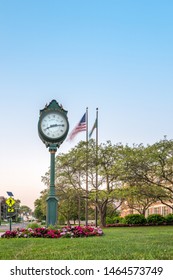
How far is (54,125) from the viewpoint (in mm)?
21922

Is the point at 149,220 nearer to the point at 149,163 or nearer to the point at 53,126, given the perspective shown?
the point at 149,163

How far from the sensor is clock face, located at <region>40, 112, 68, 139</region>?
855 inches

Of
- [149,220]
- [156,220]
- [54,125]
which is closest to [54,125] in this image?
[54,125]

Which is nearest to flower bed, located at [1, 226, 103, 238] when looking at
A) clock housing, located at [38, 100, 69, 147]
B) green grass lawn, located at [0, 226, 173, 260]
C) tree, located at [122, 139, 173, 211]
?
clock housing, located at [38, 100, 69, 147]

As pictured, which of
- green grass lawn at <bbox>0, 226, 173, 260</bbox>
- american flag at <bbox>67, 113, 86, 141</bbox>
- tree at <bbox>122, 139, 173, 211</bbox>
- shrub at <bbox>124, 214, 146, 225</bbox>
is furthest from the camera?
shrub at <bbox>124, 214, 146, 225</bbox>

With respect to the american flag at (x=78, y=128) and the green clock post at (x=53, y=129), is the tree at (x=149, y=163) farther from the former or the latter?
the green clock post at (x=53, y=129)

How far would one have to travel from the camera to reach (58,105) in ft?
72.9

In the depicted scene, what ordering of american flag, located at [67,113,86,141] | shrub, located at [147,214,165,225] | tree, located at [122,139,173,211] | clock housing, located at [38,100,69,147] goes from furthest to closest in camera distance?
1. shrub, located at [147,214,165,225]
2. tree, located at [122,139,173,211]
3. american flag, located at [67,113,86,141]
4. clock housing, located at [38,100,69,147]

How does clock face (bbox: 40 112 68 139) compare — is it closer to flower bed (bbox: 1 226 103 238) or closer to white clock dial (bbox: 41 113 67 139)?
white clock dial (bbox: 41 113 67 139)

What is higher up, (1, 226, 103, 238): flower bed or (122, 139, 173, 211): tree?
(122, 139, 173, 211): tree

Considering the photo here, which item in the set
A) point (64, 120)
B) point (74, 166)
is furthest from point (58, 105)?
point (74, 166)

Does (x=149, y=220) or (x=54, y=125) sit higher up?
(x=54, y=125)

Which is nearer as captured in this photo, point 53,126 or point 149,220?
point 53,126

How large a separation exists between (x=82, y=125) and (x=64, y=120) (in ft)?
16.9
